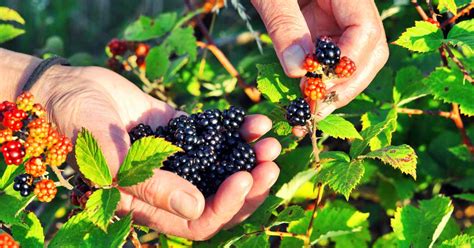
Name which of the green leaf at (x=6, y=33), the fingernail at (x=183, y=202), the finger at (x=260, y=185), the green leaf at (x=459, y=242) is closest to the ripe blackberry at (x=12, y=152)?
the fingernail at (x=183, y=202)

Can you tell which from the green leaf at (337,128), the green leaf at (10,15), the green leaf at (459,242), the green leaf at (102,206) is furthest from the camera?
the green leaf at (10,15)

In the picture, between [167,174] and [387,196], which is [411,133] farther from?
[167,174]

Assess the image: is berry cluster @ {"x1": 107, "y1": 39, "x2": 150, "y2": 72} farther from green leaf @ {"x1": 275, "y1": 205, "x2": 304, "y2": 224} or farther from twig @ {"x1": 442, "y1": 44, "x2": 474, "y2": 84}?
twig @ {"x1": 442, "y1": 44, "x2": 474, "y2": 84}

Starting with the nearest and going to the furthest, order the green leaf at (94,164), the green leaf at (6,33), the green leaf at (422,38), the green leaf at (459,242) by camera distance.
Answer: the green leaf at (94,164), the green leaf at (459,242), the green leaf at (422,38), the green leaf at (6,33)

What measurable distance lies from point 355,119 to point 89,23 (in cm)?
378

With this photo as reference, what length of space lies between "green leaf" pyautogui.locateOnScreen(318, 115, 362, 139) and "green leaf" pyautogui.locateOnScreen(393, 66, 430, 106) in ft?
2.36

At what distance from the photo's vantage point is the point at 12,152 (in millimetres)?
2074

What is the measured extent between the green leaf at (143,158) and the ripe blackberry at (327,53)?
669 millimetres

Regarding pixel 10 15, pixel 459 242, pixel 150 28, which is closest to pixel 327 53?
pixel 459 242

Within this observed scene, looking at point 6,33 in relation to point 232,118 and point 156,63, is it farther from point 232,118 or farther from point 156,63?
point 232,118

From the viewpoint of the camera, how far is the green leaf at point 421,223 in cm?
240

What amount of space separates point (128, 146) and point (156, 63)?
3.86 feet

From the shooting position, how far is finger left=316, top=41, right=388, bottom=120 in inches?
104

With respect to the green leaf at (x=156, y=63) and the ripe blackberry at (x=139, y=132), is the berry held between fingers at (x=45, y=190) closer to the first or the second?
the ripe blackberry at (x=139, y=132)
